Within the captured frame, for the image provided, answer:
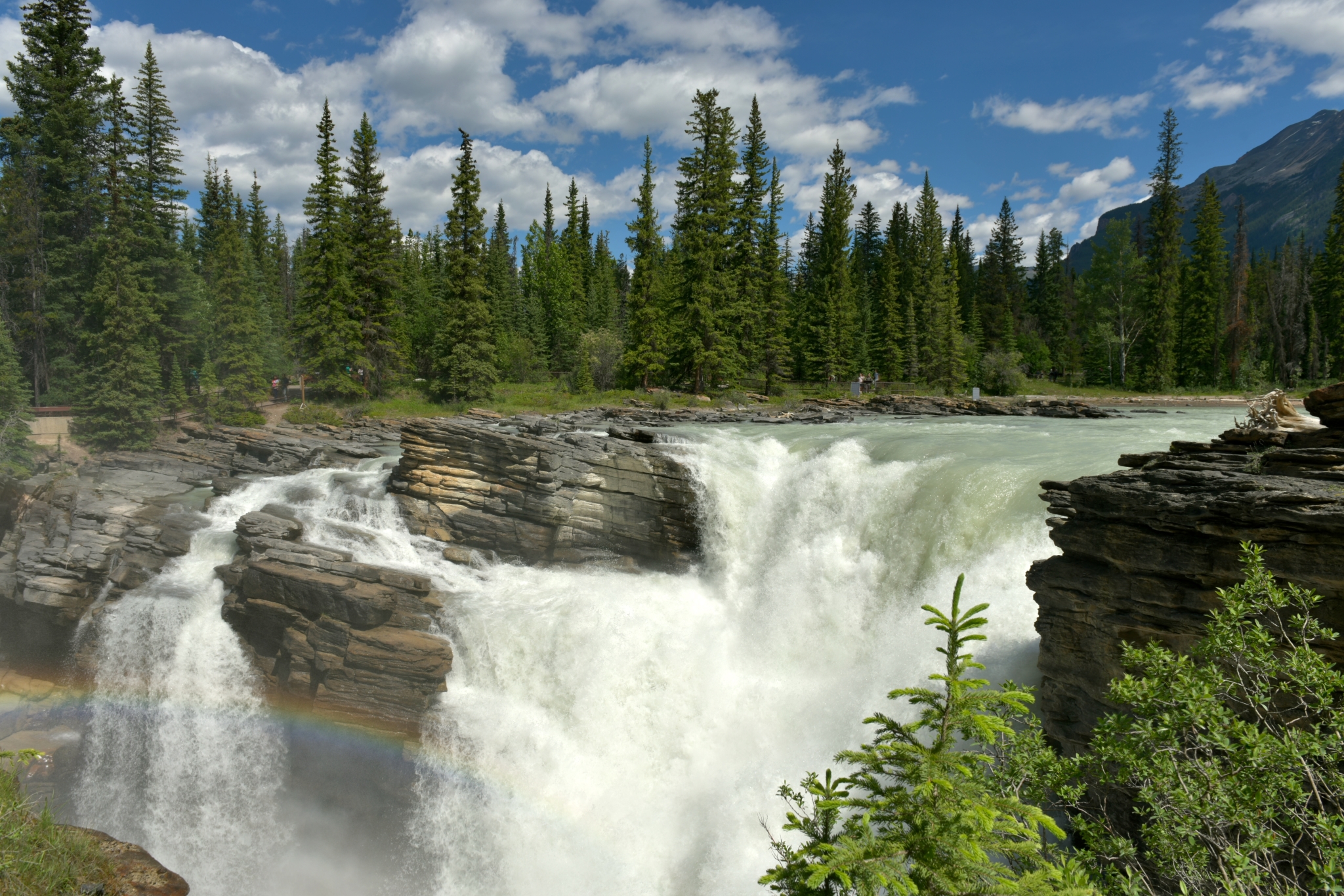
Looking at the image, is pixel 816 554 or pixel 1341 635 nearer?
pixel 1341 635

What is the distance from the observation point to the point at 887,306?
49719mm

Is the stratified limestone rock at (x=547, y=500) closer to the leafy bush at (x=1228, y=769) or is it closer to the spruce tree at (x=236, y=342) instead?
the leafy bush at (x=1228, y=769)

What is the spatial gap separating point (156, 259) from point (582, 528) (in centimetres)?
2681

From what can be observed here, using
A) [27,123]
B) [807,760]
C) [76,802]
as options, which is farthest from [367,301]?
[807,760]

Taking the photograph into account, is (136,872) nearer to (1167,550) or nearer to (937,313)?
(1167,550)

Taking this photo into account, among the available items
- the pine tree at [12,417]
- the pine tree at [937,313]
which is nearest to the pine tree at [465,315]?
the pine tree at [12,417]

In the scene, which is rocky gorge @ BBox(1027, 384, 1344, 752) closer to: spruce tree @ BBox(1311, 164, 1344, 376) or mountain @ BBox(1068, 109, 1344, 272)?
spruce tree @ BBox(1311, 164, 1344, 376)

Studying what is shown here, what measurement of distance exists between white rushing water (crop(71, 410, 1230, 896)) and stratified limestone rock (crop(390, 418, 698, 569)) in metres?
0.66

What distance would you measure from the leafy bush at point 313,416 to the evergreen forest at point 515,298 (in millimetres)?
1929

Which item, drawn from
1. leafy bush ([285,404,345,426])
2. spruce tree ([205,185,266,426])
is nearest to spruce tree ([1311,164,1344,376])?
leafy bush ([285,404,345,426])

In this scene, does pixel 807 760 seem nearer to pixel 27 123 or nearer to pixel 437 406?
pixel 437 406

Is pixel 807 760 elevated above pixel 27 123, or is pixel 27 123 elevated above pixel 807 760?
pixel 27 123

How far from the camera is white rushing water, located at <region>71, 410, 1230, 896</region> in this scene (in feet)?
33.6

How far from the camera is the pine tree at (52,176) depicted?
91.8 feet
